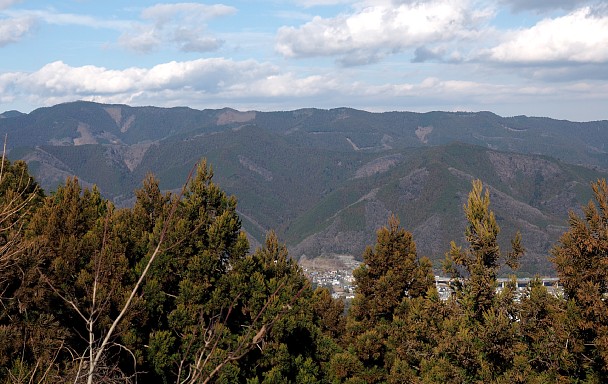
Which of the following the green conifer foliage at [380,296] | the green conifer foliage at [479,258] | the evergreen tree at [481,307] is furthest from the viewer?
the green conifer foliage at [380,296]

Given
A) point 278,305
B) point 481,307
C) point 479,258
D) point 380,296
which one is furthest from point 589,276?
point 380,296

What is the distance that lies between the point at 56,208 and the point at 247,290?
769cm

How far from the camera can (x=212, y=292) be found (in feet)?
66.6

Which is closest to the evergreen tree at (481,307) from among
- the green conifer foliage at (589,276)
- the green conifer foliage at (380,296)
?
the green conifer foliage at (589,276)

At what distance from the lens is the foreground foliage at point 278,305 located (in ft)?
53.6

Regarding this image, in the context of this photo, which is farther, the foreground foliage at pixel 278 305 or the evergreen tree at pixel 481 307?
the evergreen tree at pixel 481 307

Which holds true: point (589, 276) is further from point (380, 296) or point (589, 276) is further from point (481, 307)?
point (380, 296)

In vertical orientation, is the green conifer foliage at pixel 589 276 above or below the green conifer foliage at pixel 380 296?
above

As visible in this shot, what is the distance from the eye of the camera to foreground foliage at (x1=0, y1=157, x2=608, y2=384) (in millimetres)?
16328

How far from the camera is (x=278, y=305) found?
64.3 feet

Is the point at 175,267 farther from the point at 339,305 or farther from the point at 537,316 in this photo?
the point at 339,305

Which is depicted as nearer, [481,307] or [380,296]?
[481,307]

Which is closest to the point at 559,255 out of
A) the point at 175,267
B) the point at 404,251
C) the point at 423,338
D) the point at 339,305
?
the point at 423,338

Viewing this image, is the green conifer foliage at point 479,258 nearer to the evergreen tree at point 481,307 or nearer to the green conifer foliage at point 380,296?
the evergreen tree at point 481,307
